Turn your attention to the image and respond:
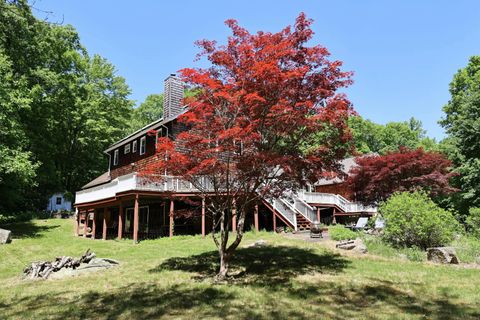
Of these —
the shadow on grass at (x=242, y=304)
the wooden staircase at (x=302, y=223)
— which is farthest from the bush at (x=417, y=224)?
the wooden staircase at (x=302, y=223)

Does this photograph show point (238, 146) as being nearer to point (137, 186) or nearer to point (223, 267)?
point (223, 267)

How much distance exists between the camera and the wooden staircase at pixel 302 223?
64.2 feet

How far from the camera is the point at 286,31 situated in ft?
33.0

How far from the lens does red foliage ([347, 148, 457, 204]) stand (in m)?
20.3

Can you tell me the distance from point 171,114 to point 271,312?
16.6 m

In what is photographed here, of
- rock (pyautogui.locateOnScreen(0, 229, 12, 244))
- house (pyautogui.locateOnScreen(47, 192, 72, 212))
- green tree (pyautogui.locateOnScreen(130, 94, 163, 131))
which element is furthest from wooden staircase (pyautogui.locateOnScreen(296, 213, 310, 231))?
green tree (pyautogui.locateOnScreen(130, 94, 163, 131))

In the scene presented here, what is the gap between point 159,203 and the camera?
21266 mm

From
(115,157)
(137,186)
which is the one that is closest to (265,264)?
(137,186)

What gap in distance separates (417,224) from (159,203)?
541 inches

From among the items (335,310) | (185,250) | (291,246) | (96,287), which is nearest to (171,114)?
(185,250)

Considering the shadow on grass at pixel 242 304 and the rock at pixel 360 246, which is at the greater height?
the rock at pixel 360 246

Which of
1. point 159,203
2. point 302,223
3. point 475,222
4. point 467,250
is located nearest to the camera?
point 467,250

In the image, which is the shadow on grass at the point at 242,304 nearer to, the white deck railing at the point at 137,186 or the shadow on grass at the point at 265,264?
the shadow on grass at the point at 265,264

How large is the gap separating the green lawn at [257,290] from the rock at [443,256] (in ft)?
2.46
